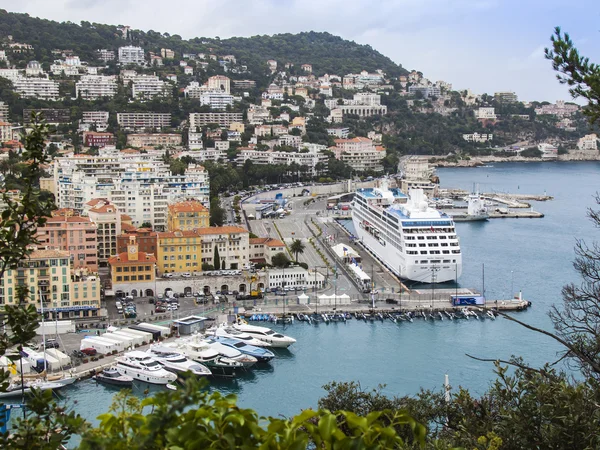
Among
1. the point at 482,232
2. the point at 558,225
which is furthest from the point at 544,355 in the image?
the point at 558,225

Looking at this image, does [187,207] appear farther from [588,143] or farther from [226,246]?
[588,143]

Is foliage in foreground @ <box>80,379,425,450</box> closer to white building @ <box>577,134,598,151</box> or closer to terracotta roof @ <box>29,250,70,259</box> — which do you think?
terracotta roof @ <box>29,250,70,259</box>

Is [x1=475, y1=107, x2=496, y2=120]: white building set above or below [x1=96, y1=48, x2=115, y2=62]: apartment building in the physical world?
below

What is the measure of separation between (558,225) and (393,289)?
11006mm

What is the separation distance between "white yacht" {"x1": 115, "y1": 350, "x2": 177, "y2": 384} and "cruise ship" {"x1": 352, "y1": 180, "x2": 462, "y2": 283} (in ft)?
22.0

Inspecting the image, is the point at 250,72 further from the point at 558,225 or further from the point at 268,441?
the point at 268,441

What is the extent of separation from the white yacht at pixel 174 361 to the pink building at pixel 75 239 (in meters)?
4.06

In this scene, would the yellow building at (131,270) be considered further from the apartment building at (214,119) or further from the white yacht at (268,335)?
the apartment building at (214,119)

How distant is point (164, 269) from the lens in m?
15.3

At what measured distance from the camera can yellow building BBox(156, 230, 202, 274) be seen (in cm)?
1535

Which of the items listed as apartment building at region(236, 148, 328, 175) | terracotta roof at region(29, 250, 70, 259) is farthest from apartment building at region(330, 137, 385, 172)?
terracotta roof at region(29, 250, 70, 259)

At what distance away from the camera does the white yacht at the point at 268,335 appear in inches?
465

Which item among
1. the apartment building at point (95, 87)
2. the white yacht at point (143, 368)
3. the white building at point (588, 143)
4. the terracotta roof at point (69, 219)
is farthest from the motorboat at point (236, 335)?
the white building at point (588, 143)

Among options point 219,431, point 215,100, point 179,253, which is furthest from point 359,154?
point 219,431
